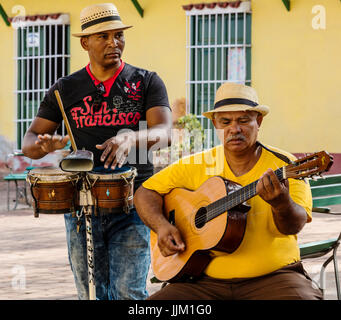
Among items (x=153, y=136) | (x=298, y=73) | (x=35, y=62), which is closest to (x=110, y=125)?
(x=153, y=136)

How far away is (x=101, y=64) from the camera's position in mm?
3787

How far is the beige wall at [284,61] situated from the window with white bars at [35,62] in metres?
1.65

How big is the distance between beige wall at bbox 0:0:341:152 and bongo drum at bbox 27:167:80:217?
9631 mm

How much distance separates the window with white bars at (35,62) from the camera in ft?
47.4

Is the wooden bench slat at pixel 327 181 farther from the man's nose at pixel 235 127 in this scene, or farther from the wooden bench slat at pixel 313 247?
the man's nose at pixel 235 127

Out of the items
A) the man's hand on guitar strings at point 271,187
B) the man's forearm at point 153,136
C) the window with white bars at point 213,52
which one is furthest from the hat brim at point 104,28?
the window with white bars at point 213,52

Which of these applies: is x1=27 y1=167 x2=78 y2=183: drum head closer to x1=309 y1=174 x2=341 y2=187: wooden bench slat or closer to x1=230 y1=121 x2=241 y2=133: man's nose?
x1=230 y1=121 x2=241 y2=133: man's nose

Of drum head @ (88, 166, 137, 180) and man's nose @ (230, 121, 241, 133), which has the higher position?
man's nose @ (230, 121, 241, 133)

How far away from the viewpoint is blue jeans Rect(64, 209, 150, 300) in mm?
3688

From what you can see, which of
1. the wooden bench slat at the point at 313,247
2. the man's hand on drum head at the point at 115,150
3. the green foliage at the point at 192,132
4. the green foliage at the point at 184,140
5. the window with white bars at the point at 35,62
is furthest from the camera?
the window with white bars at the point at 35,62

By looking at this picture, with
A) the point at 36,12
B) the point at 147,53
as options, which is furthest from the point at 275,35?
the point at 36,12

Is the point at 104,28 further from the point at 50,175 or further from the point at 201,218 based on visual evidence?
the point at 201,218

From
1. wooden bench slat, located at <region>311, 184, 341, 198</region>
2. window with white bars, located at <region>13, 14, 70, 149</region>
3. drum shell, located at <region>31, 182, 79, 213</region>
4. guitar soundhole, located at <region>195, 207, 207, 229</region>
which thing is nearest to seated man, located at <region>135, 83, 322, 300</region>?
guitar soundhole, located at <region>195, 207, 207, 229</region>
